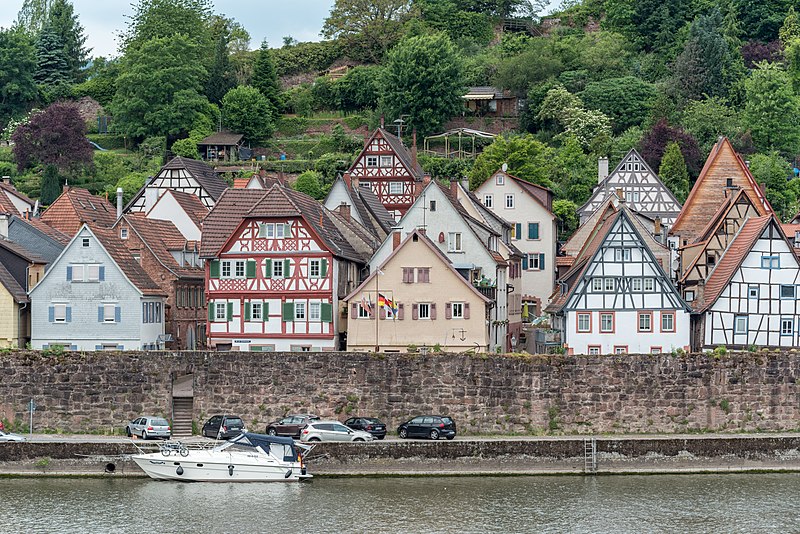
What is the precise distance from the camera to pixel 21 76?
136125 millimetres

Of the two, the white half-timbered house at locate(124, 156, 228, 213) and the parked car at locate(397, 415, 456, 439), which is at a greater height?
the white half-timbered house at locate(124, 156, 228, 213)

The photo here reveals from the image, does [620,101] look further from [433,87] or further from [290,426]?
[290,426]

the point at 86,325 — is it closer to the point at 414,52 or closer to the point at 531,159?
the point at 531,159

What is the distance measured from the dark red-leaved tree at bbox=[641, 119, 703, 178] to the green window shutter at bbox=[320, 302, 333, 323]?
151ft

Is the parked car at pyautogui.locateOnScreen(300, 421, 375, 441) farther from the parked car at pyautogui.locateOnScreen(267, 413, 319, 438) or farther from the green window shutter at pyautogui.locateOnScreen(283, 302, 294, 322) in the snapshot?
the green window shutter at pyautogui.locateOnScreen(283, 302, 294, 322)

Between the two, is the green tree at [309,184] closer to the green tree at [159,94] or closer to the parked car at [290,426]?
the green tree at [159,94]

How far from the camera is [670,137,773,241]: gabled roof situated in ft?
273

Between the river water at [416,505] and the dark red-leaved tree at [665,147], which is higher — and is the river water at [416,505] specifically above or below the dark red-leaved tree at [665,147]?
below

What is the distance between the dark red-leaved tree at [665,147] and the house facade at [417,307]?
45.4 meters

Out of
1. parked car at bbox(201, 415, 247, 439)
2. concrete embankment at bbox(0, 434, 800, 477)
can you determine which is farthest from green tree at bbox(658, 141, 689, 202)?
parked car at bbox(201, 415, 247, 439)

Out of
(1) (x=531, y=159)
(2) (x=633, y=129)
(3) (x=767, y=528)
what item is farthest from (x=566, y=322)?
(2) (x=633, y=129)

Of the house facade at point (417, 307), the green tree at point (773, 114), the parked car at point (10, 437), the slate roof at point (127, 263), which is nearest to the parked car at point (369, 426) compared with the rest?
the house facade at point (417, 307)

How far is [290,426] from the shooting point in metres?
59.9

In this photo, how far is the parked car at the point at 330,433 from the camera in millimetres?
58531
